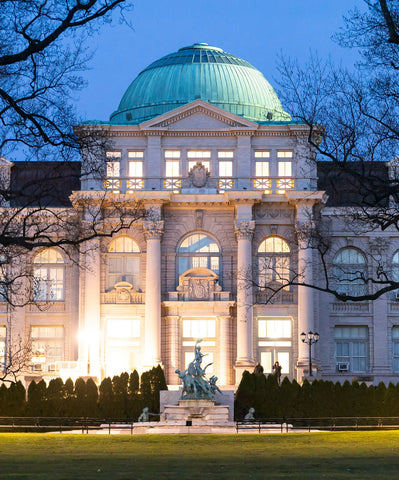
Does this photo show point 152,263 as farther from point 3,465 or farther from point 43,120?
point 3,465

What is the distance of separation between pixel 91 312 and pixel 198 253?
313 inches

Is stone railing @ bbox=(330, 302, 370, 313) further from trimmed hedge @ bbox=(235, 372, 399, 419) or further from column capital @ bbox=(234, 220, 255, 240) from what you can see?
trimmed hedge @ bbox=(235, 372, 399, 419)

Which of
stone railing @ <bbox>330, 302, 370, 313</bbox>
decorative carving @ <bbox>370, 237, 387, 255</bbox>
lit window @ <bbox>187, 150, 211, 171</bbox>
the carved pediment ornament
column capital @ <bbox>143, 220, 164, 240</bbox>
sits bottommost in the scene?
stone railing @ <bbox>330, 302, 370, 313</bbox>

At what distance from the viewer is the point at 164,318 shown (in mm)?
72375

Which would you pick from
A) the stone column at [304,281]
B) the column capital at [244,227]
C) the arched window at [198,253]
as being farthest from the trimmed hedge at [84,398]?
the column capital at [244,227]

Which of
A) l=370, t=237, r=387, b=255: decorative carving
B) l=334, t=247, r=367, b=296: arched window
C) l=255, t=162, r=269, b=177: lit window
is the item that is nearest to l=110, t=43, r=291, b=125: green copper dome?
l=255, t=162, r=269, b=177: lit window

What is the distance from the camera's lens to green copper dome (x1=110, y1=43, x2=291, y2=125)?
77688 mm

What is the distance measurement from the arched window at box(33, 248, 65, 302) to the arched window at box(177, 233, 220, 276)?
8.00 m

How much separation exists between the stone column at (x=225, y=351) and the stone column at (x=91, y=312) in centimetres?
771

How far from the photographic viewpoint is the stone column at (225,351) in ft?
234

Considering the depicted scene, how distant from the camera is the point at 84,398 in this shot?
187ft

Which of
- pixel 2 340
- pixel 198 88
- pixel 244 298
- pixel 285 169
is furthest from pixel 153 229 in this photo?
pixel 2 340

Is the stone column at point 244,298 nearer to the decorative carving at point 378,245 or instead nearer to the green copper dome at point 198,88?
the decorative carving at point 378,245

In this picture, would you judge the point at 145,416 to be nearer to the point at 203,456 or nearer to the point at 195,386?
the point at 195,386
